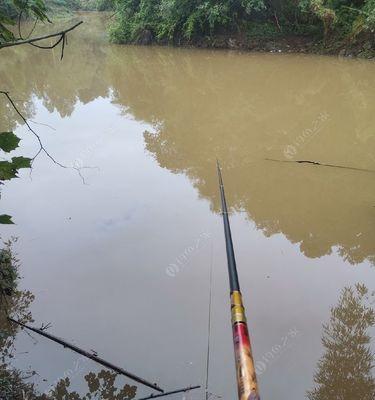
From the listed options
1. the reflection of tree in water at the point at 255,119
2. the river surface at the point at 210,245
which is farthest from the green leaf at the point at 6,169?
the reflection of tree in water at the point at 255,119

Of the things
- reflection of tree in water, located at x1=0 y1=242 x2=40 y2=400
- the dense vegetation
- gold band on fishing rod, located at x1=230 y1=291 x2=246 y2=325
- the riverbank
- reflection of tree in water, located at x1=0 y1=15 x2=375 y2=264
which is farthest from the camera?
the dense vegetation

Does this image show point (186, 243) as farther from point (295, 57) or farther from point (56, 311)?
point (295, 57)

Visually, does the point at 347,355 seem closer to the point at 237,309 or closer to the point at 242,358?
the point at 237,309

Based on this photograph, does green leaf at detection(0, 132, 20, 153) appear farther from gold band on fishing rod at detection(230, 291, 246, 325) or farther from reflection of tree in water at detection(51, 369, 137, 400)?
reflection of tree in water at detection(51, 369, 137, 400)

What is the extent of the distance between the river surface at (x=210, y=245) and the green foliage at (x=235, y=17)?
18.6 feet

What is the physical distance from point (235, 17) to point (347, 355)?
16.1 metres

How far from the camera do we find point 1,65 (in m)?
15.9

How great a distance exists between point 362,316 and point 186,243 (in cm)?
185

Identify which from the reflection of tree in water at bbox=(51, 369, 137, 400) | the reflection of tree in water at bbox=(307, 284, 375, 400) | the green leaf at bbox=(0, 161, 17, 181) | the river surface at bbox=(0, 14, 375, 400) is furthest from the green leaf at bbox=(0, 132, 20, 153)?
the reflection of tree in water at bbox=(307, 284, 375, 400)

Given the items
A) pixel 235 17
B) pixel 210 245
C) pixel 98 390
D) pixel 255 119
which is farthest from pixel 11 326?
pixel 235 17

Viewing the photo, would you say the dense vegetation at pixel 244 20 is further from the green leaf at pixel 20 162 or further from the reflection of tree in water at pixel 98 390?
the green leaf at pixel 20 162

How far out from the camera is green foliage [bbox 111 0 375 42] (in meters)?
14.2

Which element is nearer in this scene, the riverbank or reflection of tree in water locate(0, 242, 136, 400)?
reflection of tree in water locate(0, 242, 136, 400)

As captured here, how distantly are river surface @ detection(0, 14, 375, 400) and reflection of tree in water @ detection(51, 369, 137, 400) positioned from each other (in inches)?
3.5
